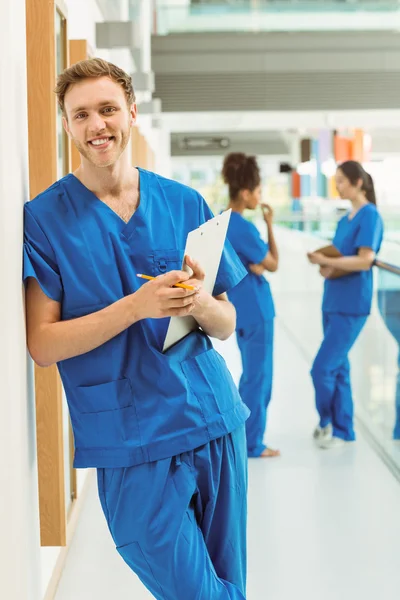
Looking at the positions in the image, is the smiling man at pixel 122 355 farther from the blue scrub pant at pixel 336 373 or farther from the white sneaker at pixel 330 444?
the white sneaker at pixel 330 444

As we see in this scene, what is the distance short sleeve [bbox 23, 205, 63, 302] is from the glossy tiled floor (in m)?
1.51

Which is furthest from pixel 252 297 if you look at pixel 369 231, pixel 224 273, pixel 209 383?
pixel 209 383

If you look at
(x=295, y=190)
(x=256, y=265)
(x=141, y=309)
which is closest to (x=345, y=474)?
(x=256, y=265)

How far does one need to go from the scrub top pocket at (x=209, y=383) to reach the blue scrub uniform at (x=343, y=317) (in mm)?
2722

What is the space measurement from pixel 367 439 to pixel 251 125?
32.3ft

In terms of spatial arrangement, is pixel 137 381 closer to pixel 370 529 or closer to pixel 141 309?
pixel 141 309

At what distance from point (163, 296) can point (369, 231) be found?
3.05 metres

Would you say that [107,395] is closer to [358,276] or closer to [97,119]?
[97,119]

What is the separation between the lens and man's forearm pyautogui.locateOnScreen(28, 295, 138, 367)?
1.76 m

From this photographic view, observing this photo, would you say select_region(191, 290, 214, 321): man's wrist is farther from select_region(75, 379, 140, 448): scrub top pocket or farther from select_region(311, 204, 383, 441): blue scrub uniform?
select_region(311, 204, 383, 441): blue scrub uniform

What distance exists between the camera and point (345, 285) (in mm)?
4664

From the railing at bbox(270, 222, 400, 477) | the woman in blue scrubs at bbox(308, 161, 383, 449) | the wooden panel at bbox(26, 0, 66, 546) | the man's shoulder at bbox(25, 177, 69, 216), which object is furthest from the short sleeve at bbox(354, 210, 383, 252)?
the man's shoulder at bbox(25, 177, 69, 216)

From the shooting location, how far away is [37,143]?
248 centimetres

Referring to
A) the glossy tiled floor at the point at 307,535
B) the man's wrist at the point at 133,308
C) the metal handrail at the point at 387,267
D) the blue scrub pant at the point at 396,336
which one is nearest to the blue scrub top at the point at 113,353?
the man's wrist at the point at 133,308
